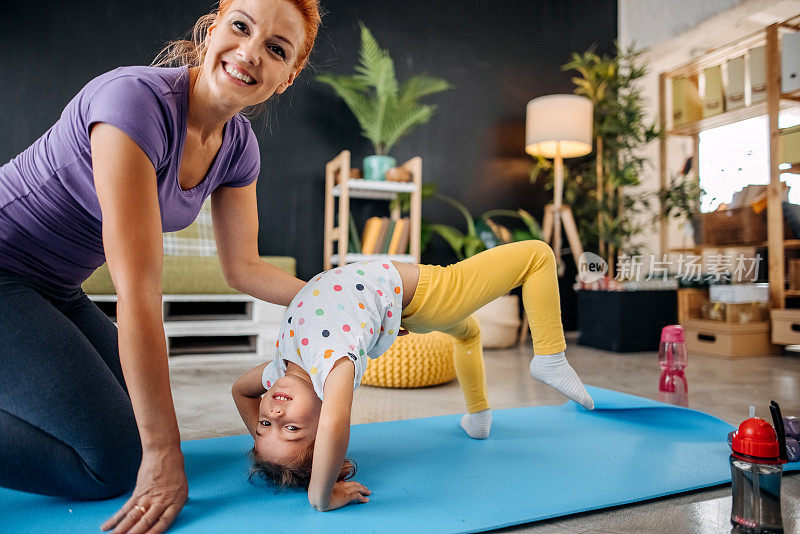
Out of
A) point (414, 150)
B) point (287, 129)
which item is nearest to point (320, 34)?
point (287, 129)

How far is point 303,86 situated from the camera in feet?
11.6

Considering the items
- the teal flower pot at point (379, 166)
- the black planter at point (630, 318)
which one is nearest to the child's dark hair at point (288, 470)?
the teal flower pot at point (379, 166)

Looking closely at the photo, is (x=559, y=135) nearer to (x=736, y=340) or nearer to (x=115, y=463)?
(x=736, y=340)

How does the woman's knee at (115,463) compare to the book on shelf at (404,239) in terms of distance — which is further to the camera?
the book on shelf at (404,239)

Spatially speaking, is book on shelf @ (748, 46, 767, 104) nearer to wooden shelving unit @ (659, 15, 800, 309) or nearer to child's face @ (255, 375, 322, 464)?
wooden shelving unit @ (659, 15, 800, 309)

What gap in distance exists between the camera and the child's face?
1.04 metres

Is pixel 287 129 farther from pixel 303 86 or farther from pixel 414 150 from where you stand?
pixel 414 150

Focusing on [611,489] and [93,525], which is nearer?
[93,525]

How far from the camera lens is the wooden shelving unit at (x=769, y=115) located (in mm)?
2783

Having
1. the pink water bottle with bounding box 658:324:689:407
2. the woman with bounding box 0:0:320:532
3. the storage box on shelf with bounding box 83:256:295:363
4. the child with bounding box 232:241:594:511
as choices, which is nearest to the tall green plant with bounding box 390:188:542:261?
the storage box on shelf with bounding box 83:256:295:363

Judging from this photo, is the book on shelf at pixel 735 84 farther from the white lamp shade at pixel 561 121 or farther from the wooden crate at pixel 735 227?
the white lamp shade at pixel 561 121

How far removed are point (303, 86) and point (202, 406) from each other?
7.67ft

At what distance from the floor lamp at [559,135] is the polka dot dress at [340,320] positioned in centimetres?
256

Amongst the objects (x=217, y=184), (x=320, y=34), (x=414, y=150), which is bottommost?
(x=217, y=184)
